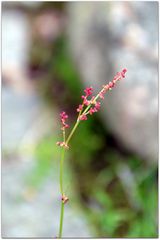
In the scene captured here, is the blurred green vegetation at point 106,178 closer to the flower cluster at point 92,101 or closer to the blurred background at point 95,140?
the blurred background at point 95,140

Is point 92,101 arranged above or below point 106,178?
below

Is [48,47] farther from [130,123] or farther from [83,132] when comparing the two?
[130,123]

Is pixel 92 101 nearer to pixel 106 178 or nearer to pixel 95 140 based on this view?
pixel 106 178

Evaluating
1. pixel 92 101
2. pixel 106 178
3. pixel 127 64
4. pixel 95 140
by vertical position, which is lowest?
pixel 92 101

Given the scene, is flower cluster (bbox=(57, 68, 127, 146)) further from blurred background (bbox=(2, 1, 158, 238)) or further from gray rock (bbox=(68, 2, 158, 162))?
gray rock (bbox=(68, 2, 158, 162))

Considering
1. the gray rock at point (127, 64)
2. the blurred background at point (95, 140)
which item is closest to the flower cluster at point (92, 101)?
the blurred background at point (95, 140)

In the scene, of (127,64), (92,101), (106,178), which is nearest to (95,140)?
(106,178)

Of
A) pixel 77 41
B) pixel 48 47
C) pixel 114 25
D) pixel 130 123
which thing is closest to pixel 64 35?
pixel 48 47
